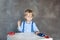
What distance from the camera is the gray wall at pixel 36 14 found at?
9.74 ft

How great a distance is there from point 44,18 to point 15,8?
47cm

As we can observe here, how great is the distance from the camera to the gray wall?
2969 mm

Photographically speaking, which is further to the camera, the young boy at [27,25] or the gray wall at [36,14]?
the gray wall at [36,14]

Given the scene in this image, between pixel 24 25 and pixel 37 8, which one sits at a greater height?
pixel 37 8

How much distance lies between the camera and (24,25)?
2.75m

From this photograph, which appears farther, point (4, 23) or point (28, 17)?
point (4, 23)

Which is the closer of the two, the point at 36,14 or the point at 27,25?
the point at 27,25

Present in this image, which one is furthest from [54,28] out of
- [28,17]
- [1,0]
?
[1,0]

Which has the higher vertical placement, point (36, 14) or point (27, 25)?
point (36, 14)

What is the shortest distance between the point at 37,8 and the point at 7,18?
48 centimetres

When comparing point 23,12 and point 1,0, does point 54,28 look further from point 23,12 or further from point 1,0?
point 1,0

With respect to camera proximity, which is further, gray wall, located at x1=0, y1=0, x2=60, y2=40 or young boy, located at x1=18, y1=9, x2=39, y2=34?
gray wall, located at x1=0, y1=0, x2=60, y2=40

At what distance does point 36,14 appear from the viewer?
302cm

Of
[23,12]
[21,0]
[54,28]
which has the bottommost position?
[54,28]
